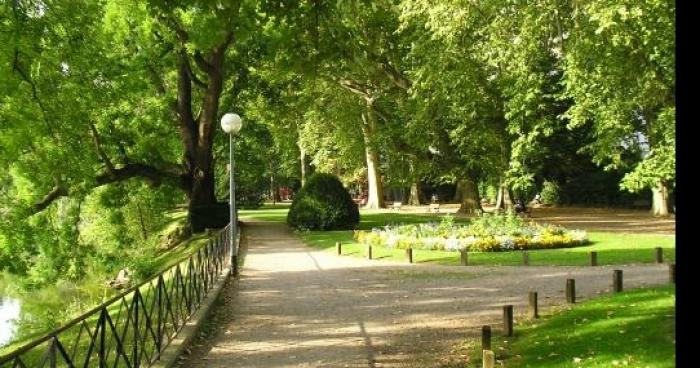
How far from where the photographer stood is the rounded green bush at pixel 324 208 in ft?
101

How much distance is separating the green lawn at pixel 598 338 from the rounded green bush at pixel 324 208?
774 inches

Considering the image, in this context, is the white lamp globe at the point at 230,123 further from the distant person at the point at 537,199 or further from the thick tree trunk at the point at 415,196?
the thick tree trunk at the point at 415,196

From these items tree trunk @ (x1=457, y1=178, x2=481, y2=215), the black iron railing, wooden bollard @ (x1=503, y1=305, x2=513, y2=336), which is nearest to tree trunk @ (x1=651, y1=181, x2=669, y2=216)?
tree trunk @ (x1=457, y1=178, x2=481, y2=215)

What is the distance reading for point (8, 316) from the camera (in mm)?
28906

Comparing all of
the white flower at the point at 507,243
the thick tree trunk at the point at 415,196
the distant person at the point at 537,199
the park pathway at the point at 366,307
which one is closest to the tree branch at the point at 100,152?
the park pathway at the point at 366,307

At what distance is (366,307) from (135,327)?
5863mm

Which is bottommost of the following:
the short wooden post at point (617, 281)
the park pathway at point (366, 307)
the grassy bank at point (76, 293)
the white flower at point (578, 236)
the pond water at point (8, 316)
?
the pond water at point (8, 316)

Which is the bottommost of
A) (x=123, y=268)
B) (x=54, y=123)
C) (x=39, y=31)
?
(x=123, y=268)

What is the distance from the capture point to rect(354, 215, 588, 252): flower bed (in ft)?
68.1

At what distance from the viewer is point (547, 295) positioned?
13.4m

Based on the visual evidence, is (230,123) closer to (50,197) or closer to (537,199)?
(50,197)

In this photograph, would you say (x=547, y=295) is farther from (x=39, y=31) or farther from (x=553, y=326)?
(x=39, y=31)

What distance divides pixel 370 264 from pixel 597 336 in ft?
36.2
